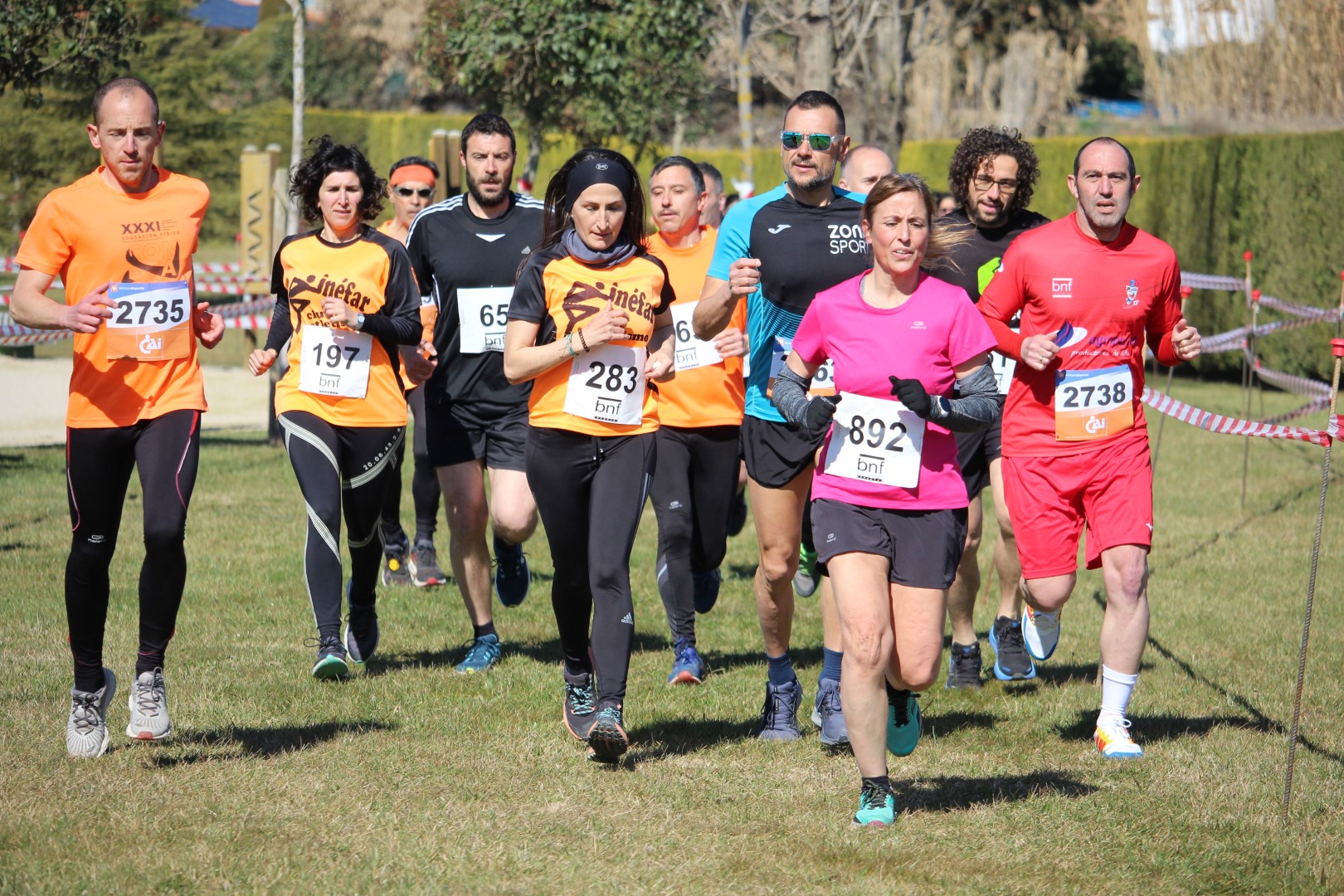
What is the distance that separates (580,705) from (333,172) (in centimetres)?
263

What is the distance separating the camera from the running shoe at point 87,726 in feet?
18.1

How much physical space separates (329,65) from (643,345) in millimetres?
51693

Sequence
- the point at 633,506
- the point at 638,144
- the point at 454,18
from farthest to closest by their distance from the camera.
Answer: the point at 638,144 → the point at 454,18 → the point at 633,506

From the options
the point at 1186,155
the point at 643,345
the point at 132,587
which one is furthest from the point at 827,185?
the point at 1186,155

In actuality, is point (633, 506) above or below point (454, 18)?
below

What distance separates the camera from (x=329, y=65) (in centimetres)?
5412

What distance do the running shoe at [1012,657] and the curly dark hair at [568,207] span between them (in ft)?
9.23

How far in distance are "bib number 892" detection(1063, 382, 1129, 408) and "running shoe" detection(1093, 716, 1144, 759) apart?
1236mm

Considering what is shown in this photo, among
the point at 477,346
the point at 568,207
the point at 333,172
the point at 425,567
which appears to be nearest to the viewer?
the point at 568,207

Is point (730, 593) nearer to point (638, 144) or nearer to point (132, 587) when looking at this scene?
point (132, 587)

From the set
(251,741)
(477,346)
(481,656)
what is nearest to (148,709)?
(251,741)

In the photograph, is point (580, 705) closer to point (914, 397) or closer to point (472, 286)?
point (914, 397)

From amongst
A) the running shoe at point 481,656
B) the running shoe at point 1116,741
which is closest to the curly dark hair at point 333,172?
the running shoe at point 481,656

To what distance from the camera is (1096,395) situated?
593 cm
